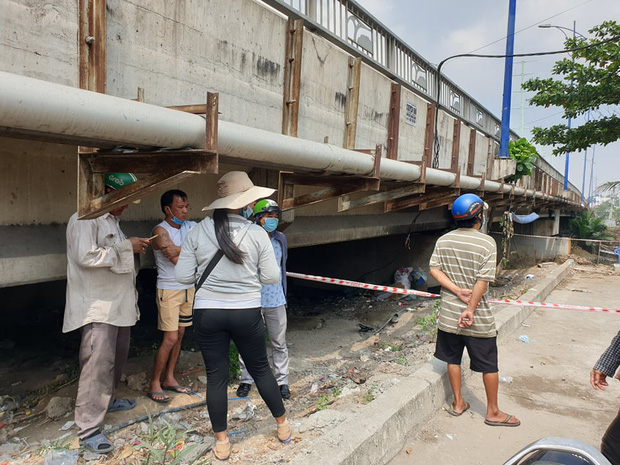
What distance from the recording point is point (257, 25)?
4.42m

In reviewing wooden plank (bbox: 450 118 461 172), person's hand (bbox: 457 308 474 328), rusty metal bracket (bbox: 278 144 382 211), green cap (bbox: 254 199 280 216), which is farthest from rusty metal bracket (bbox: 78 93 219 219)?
wooden plank (bbox: 450 118 461 172)

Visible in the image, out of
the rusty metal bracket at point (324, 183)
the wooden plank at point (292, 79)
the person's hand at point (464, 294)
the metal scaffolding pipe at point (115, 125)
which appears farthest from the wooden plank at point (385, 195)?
the person's hand at point (464, 294)

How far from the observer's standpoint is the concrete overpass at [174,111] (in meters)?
2.63

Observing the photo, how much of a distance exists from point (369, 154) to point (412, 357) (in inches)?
94.9

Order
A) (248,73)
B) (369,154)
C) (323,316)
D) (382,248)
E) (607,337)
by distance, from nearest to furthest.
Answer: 1. (248,73)
2. (369,154)
3. (607,337)
4. (323,316)
5. (382,248)

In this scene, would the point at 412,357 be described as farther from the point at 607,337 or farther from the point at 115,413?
the point at 607,337

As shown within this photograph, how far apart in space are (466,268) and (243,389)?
2290 mm

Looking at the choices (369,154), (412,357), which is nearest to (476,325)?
(412,357)

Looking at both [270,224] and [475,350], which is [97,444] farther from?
[475,350]

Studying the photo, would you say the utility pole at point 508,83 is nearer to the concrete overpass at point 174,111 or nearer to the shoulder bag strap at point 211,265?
the concrete overpass at point 174,111

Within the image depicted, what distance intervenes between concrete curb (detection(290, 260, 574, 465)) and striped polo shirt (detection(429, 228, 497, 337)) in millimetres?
→ 594

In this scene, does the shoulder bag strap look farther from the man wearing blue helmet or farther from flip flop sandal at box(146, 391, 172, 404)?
the man wearing blue helmet

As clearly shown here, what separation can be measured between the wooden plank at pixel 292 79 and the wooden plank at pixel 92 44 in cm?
219

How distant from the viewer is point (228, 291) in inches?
109
